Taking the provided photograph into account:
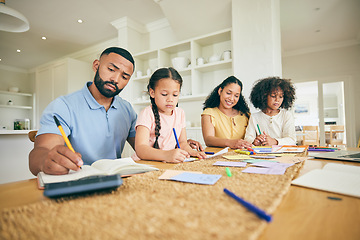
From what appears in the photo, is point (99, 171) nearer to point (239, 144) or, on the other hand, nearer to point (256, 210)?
point (256, 210)

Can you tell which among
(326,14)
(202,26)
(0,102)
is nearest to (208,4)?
(202,26)

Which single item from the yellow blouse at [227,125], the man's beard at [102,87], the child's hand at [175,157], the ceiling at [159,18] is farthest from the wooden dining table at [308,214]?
the ceiling at [159,18]

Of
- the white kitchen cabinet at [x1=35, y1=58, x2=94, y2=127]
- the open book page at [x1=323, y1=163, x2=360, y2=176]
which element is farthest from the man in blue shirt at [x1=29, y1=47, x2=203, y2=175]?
the white kitchen cabinet at [x1=35, y1=58, x2=94, y2=127]

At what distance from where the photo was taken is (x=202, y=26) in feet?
9.62

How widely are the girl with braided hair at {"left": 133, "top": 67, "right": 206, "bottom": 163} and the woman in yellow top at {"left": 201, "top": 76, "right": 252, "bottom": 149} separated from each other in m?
0.47

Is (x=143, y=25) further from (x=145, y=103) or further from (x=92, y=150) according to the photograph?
(x=92, y=150)

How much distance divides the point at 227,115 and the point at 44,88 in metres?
5.09

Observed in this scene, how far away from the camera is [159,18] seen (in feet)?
11.8

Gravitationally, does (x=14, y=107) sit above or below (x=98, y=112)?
above

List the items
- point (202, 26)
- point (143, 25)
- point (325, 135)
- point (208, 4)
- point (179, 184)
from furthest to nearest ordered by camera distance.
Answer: point (325, 135)
point (143, 25)
point (202, 26)
point (208, 4)
point (179, 184)

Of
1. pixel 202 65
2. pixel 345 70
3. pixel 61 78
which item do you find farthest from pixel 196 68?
pixel 345 70

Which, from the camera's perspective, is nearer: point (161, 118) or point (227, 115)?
point (161, 118)

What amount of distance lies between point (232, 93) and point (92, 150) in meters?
1.14

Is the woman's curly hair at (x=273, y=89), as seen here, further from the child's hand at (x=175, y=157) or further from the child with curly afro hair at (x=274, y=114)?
the child's hand at (x=175, y=157)
